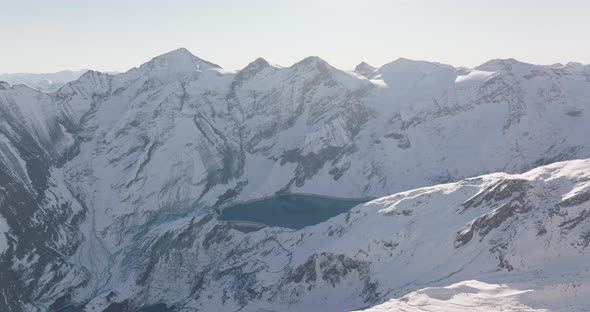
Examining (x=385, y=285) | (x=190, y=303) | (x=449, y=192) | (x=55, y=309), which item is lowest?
(x=55, y=309)

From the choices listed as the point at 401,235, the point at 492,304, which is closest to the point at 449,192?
the point at 401,235

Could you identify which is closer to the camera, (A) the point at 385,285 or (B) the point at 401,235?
(A) the point at 385,285

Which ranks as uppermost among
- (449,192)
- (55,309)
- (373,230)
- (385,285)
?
(449,192)

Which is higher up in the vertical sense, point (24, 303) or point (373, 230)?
point (373, 230)

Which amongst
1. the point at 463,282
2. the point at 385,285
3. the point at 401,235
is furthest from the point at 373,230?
the point at 463,282

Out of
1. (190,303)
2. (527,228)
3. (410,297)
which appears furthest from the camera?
(190,303)

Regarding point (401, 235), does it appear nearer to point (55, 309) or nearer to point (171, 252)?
point (171, 252)

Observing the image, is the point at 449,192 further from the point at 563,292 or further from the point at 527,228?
the point at 563,292

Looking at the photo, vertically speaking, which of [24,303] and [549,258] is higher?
[549,258]

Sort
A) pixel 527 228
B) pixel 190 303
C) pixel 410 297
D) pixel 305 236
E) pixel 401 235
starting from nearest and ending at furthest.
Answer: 1. pixel 410 297
2. pixel 527 228
3. pixel 401 235
4. pixel 190 303
5. pixel 305 236
